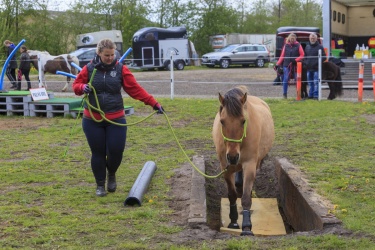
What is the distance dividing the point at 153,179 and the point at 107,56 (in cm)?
196

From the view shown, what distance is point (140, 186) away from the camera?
6613mm

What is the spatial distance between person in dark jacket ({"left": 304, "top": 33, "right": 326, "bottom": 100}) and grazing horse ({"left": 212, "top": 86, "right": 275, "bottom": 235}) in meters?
9.65

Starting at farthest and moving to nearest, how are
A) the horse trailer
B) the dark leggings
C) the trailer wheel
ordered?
1. the trailer wheel
2. the horse trailer
3. the dark leggings

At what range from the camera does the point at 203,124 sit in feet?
41.1

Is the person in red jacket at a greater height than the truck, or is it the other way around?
the truck

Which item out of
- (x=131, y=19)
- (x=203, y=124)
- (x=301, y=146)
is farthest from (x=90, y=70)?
(x=131, y=19)

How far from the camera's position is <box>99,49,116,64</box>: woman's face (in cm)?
630

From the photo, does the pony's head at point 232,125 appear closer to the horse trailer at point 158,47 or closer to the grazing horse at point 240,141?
the grazing horse at point 240,141

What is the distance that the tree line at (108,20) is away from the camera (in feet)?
135

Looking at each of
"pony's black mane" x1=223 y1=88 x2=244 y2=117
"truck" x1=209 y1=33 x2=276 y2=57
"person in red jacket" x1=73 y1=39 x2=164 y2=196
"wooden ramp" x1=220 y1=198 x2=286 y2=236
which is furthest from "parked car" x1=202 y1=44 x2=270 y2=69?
"pony's black mane" x1=223 y1=88 x2=244 y2=117

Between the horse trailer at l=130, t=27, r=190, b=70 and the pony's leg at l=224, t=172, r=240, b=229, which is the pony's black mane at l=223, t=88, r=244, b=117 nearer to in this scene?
the pony's leg at l=224, t=172, r=240, b=229

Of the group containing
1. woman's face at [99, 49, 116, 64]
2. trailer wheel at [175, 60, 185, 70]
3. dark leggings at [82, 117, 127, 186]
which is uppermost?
trailer wheel at [175, 60, 185, 70]

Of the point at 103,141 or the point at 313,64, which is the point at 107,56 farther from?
the point at 313,64

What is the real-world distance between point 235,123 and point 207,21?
146 feet
